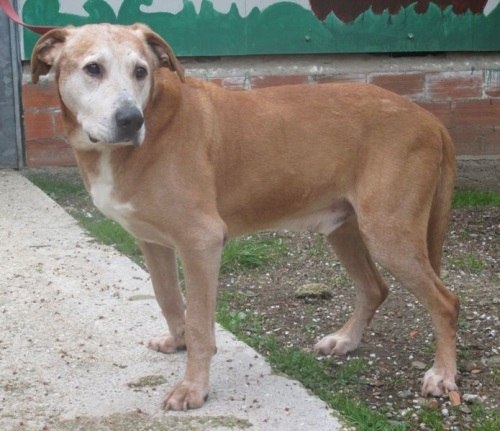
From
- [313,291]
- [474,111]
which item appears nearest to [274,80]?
[474,111]

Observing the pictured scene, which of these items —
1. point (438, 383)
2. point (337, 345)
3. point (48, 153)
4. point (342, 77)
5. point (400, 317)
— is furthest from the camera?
point (342, 77)

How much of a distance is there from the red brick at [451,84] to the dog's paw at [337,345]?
3811 mm

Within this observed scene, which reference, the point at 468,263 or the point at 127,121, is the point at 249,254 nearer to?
the point at 468,263

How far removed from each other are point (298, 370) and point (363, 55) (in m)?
4.28

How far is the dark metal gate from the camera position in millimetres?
8031

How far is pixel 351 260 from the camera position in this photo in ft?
16.8

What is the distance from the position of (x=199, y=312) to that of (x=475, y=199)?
4.01m

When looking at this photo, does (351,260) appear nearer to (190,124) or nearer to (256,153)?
(256,153)

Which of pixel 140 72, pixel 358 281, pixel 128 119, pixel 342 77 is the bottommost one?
pixel 358 281

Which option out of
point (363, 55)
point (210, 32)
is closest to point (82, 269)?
Answer: point (210, 32)

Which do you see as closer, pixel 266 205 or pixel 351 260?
pixel 266 205

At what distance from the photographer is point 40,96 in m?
8.05

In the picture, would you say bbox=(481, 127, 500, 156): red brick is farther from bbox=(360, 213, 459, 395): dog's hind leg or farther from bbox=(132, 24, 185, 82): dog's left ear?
bbox=(132, 24, 185, 82): dog's left ear

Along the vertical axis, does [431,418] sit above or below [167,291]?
below
